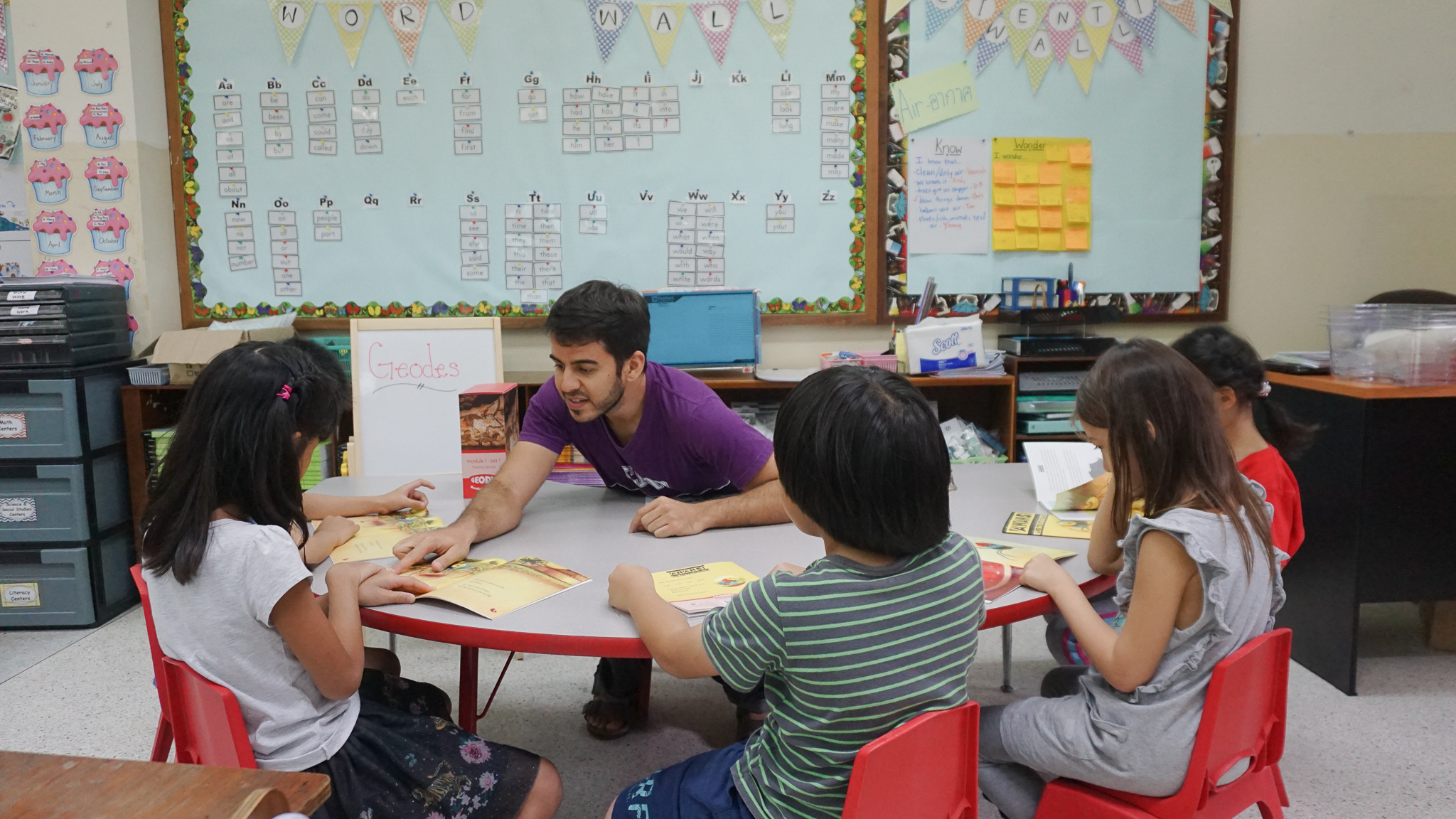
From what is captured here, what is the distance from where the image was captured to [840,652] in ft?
3.21

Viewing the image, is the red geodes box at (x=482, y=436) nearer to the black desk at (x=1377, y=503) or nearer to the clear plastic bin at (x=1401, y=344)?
the black desk at (x=1377, y=503)

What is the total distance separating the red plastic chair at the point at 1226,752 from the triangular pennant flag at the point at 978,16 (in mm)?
2784

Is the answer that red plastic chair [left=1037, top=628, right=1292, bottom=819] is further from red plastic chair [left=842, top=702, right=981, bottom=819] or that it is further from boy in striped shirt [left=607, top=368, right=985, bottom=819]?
boy in striped shirt [left=607, top=368, right=985, bottom=819]

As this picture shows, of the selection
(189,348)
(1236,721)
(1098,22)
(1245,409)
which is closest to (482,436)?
(1236,721)

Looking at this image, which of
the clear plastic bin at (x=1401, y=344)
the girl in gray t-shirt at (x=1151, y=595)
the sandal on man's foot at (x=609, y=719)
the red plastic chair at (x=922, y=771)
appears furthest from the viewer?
the clear plastic bin at (x=1401, y=344)

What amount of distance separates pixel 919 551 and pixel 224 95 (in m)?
3.58

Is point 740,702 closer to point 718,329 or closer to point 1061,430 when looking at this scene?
point 718,329

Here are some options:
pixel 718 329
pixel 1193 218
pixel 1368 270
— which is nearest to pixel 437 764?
pixel 718 329

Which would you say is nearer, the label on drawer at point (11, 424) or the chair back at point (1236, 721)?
the chair back at point (1236, 721)

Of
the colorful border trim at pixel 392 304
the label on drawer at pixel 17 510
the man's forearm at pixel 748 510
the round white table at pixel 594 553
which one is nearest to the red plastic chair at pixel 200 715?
the round white table at pixel 594 553

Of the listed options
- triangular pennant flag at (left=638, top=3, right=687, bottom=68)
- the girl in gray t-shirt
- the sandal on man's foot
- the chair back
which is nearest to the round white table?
the girl in gray t-shirt

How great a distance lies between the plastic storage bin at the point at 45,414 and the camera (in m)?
2.97

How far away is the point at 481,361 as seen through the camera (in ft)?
10.8

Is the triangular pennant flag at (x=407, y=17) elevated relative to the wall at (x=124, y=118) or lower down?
elevated
